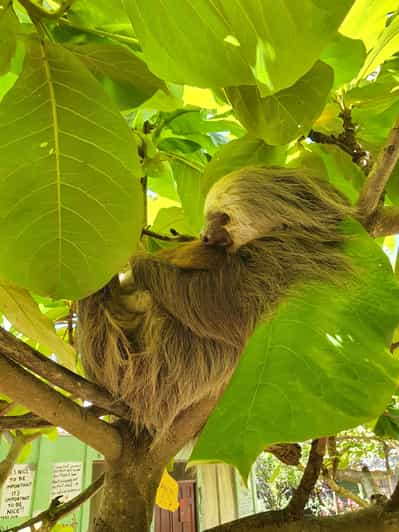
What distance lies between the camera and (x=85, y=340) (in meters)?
0.73

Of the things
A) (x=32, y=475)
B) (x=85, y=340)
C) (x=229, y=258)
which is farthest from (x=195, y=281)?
(x=32, y=475)

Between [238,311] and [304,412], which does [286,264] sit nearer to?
[238,311]

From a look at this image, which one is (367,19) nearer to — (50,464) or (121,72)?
(121,72)

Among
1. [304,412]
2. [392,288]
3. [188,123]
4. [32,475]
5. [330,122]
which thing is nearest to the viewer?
[304,412]

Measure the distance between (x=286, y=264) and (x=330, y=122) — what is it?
1.08 feet

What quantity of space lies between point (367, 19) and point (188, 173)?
414mm

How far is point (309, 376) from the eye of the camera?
353mm

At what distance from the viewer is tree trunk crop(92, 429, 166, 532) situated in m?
0.67

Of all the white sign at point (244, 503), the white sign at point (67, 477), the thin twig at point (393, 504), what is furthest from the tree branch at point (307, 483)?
the white sign at point (244, 503)

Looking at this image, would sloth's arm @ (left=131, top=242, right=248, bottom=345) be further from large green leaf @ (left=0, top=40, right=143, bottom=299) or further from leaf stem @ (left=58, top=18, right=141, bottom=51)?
leaf stem @ (left=58, top=18, right=141, bottom=51)

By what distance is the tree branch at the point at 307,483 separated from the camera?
0.71 m

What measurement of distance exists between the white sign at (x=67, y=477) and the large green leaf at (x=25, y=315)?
3.49 metres

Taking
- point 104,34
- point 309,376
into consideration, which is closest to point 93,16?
point 104,34

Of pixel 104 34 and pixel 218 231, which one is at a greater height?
pixel 104 34
